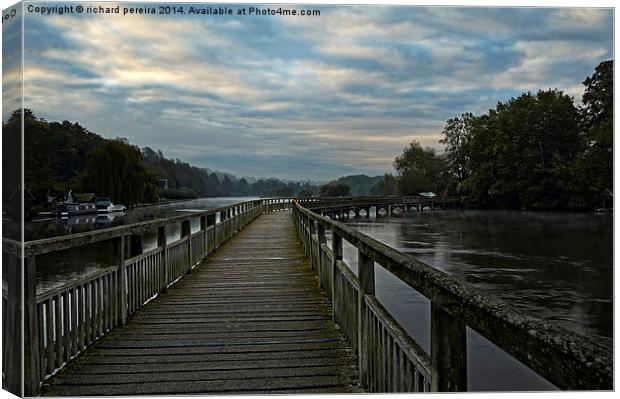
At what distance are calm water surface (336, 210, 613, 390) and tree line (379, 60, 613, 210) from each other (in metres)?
0.51

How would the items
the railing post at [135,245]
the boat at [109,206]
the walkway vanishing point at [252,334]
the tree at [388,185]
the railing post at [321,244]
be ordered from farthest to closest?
the tree at [388,185]
the boat at [109,206]
the railing post at [321,244]
the railing post at [135,245]
the walkway vanishing point at [252,334]

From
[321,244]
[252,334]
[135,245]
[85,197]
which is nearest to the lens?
[252,334]

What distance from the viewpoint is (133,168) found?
494 inches

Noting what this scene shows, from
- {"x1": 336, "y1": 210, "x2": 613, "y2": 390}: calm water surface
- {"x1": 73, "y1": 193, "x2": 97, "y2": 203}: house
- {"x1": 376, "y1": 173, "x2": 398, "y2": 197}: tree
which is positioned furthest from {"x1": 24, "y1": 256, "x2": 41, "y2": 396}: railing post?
{"x1": 376, "y1": 173, "x2": 398, "y2": 197}: tree

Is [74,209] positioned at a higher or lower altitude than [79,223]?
higher

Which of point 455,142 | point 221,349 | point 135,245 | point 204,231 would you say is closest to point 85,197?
point 204,231

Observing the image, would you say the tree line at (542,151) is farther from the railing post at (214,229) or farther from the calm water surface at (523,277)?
the railing post at (214,229)

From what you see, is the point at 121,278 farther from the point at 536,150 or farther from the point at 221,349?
the point at 536,150

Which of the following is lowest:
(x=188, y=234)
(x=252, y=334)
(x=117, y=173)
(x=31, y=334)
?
(x=252, y=334)

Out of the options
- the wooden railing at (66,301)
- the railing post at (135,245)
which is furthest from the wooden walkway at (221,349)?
the railing post at (135,245)

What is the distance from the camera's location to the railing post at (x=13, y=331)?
3.00 meters

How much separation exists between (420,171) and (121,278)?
9355 cm

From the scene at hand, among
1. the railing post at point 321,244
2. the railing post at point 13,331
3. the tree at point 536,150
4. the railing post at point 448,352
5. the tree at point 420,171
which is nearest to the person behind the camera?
the railing post at point 448,352

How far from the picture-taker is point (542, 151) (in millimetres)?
15156
